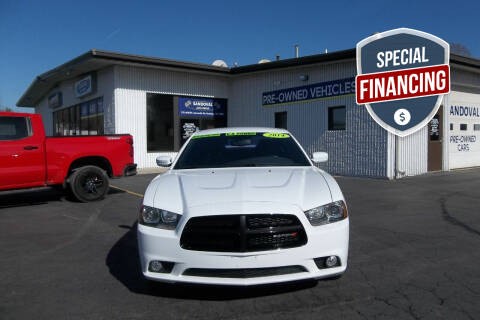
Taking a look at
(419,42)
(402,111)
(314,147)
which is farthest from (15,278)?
(314,147)

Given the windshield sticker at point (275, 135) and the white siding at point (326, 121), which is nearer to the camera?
the windshield sticker at point (275, 135)

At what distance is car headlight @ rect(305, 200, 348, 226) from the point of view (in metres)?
3.49

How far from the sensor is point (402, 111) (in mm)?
11055

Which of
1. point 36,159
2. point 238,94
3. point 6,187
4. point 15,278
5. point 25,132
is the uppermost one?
point 238,94

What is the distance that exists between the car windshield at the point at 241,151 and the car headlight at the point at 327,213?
4.17ft

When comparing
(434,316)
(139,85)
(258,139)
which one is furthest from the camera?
(139,85)

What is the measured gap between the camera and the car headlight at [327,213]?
3492 millimetres

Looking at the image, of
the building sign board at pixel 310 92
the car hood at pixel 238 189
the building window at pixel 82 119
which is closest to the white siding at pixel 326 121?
the building sign board at pixel 310 92

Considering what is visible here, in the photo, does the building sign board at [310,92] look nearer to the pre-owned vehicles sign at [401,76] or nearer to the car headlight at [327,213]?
the pre-owned vehicles sign at [401,76]

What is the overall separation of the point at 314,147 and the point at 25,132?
9.97m

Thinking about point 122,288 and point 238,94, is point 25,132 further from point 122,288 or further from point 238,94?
point 238,94

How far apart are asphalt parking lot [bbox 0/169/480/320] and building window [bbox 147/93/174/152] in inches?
377

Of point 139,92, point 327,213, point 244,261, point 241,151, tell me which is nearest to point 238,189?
point 244,261

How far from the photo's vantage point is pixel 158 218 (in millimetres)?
3613
